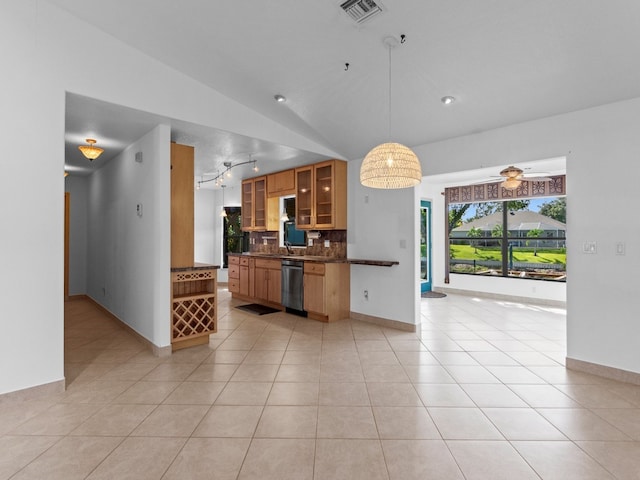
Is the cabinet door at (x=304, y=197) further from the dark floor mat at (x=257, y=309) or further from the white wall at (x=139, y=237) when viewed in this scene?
the white wall at (x=139, y=237)

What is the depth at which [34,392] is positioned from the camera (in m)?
2.71

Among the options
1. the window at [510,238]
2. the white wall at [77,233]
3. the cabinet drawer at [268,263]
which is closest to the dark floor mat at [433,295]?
the window at [510,238]

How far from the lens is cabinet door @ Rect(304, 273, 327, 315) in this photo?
5105mm

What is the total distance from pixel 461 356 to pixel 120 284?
4.58m

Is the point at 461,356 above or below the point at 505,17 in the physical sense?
below

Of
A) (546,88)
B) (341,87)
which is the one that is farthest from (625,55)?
(341,87)

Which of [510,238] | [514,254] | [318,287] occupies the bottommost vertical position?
[318,287]

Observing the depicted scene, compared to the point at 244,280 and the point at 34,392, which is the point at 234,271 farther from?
the point at 34,392

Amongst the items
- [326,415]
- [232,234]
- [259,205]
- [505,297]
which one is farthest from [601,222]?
[232,234]

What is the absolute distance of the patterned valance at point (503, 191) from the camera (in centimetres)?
638

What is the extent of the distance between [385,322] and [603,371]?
2.47m

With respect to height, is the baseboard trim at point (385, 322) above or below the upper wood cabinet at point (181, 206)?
below

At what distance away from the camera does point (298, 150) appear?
486 cm

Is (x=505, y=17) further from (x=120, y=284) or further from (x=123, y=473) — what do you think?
(x=120, y=284)
